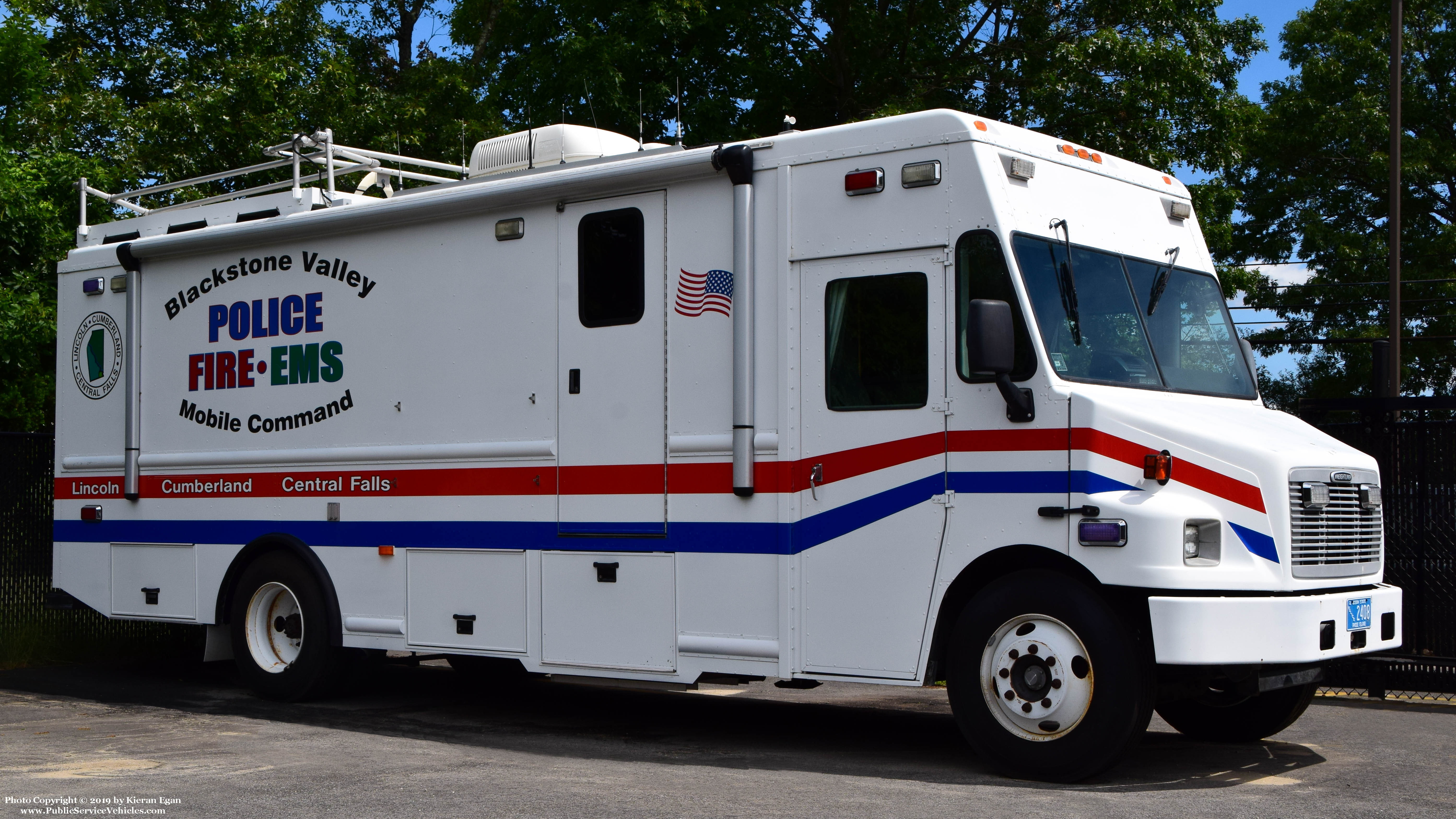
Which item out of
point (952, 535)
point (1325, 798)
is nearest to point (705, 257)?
point (952, 535)

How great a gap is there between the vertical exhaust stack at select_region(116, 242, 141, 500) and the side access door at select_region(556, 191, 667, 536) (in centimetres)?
394

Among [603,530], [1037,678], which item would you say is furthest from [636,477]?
[1037,678]

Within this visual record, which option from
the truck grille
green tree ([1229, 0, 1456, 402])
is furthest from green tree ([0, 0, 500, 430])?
green tree ([1229, 0, 1456, 402])

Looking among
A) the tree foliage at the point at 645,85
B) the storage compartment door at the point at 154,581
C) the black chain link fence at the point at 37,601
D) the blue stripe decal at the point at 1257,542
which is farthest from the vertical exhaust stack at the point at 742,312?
the tree foliage at the point at 645,85

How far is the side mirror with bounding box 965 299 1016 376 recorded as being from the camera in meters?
7.00

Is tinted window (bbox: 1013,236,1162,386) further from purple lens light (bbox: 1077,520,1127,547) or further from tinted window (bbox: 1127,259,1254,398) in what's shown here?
purple lens light (bbox: 1077,520,1127,547)

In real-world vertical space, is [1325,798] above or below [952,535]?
below

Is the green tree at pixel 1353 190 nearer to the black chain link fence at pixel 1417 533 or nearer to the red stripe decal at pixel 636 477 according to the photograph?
the black chain link fence at pixel 1417 533

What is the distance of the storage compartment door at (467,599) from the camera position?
900 centimetres

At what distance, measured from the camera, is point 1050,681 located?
709cm

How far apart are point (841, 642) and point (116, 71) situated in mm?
20014

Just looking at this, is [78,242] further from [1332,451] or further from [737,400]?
[1332,451]

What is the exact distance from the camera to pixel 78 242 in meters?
11.7

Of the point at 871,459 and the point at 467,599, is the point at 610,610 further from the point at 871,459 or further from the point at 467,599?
the point at 871,459
